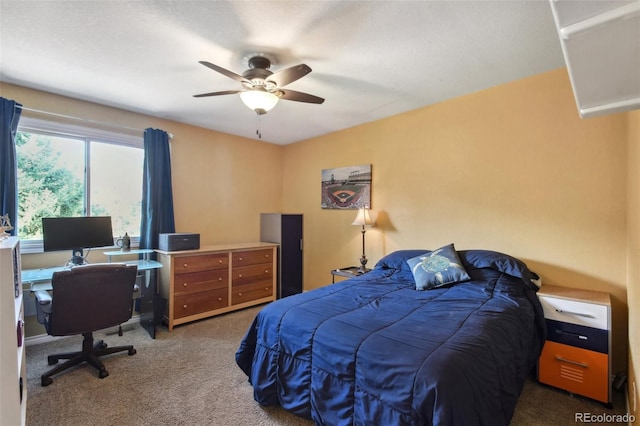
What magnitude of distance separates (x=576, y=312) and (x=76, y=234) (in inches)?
172

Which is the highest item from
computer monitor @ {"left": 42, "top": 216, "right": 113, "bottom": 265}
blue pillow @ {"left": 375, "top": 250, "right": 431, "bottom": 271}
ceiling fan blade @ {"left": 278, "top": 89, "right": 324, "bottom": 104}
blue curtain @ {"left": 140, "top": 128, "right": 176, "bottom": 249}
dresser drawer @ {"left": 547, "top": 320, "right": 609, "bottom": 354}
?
ceiling fan blade @ {"left": 278, "top": 89, "right": 324, "bottom": 104}

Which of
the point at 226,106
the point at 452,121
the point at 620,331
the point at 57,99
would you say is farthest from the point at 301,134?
the point at 620,331

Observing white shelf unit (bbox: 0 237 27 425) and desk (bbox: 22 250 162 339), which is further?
desk (bbox: 22 250 162 339)

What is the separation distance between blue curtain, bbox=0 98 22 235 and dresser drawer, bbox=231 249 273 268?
7.06ft

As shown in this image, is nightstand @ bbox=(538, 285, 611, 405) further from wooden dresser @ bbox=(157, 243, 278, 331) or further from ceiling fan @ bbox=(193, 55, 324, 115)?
wooden dresser @ bbox=(157, 243, 278, 331)

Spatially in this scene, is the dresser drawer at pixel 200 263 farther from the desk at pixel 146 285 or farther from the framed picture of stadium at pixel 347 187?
the framed picture of stadium at pixel 347 187

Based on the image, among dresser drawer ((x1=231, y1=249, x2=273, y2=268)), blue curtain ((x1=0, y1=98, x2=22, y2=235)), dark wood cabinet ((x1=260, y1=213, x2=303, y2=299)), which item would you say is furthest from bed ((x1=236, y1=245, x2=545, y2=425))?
blue curtain ((x1=0, y1=98, x2=22, y2=235))

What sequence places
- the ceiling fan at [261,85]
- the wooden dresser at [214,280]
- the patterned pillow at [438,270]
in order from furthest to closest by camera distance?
the wooden dresser at [214,280] < the patterned pillow at [438,270] < the ceiling fan at [261,85]

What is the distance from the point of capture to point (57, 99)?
10.0 ft

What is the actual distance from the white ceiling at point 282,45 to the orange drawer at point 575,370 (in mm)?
2220

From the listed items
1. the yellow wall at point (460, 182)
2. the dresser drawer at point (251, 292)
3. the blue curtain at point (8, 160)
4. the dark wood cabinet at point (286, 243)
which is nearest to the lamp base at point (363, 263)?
the yellow wall at point (460, 182)

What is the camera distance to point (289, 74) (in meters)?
2.01

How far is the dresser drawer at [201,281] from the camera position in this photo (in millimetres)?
3375

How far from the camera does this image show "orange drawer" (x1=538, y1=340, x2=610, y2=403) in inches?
78.9
